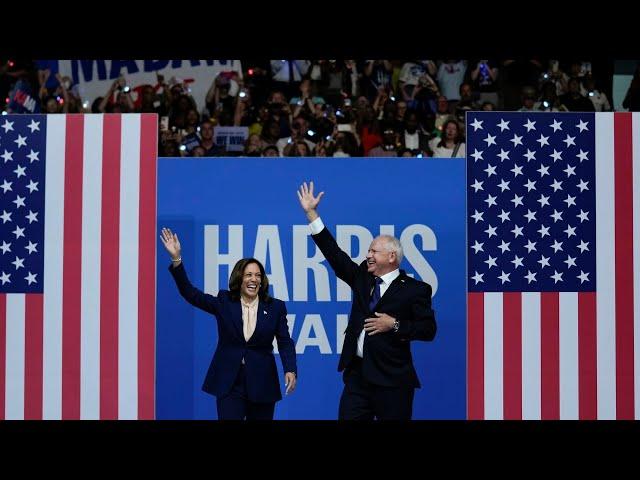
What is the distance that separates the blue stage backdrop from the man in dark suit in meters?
0.63

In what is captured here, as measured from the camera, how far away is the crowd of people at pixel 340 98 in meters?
10.9

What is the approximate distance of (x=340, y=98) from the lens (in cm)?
1179

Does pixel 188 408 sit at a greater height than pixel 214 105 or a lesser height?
lesser

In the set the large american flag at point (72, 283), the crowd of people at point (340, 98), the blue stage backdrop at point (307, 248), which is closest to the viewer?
the large american flag at point (72, 283)

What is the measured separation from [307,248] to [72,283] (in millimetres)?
1843

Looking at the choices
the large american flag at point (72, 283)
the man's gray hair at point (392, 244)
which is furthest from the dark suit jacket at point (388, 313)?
the large american flag at point (72, 283)

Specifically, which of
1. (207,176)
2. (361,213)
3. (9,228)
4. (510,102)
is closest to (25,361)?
(9,228)

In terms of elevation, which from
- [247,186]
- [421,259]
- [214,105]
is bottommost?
[421,259]

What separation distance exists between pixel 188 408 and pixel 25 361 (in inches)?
51.2

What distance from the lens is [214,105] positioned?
11.7 meters

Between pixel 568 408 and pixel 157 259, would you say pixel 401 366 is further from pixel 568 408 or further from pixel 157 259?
pixel 157 259

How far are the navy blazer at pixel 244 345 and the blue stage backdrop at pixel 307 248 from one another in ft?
1.66

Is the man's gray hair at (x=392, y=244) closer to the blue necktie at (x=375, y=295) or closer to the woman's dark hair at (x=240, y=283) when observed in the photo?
the blue necktie at (x=375, y=295)

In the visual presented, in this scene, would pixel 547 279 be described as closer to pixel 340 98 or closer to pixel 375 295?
pixel 375 295
